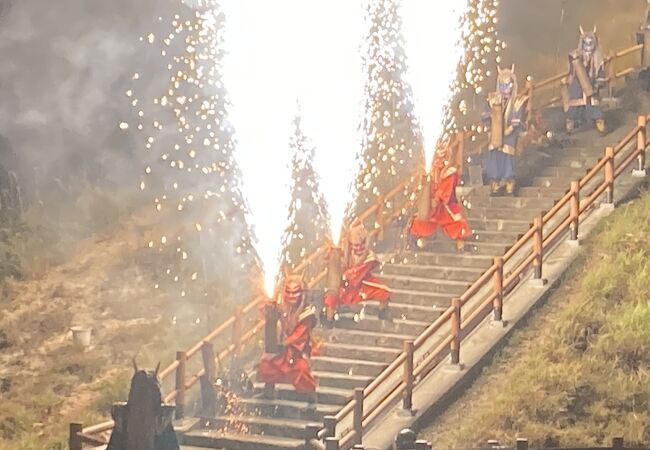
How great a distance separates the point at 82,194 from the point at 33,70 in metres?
1.35

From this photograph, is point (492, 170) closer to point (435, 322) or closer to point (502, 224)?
point (502, 224)

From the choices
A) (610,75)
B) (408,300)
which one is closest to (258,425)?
(408,300)

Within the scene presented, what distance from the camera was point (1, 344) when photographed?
1070 cm

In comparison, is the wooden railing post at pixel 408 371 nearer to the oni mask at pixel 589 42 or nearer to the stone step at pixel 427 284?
the stone step at pixel 427 284

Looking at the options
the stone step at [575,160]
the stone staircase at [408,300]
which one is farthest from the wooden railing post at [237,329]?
the stone step at [575,160]

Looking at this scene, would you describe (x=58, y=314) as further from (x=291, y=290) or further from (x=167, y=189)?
(x=291, y=290)

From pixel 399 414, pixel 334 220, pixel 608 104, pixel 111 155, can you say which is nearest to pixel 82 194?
pixel 111 155

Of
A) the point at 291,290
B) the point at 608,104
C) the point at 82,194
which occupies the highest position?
the point at 608,104

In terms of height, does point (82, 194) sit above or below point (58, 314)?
above

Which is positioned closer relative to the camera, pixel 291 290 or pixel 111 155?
pixel 291 290

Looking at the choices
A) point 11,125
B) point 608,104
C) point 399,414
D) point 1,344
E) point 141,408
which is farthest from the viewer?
point 608,104

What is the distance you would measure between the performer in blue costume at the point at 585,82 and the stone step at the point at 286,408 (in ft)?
14.9

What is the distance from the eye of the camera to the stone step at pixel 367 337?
388 inches

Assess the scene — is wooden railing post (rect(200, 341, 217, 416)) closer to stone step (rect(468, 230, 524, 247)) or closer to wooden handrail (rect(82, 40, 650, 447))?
wooden handrail (rect(82, 40, 650, 447))
